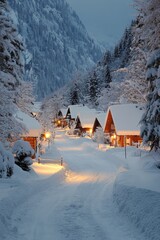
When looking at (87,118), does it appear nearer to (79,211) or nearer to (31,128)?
(31,128)

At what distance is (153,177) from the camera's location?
1606 cm

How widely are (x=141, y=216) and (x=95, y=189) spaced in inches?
380

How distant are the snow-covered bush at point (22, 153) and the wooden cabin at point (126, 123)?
2285 centimetres

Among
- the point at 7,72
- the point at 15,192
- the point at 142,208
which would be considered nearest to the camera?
the point at 142,208

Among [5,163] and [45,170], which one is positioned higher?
[5,163]

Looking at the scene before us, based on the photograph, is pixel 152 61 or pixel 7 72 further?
pixel 7 72

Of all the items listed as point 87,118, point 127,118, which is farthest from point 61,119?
point 127,118

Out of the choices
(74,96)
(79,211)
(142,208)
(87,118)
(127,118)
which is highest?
(74,96)

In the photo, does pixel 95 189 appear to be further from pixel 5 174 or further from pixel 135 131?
pixel 135 131

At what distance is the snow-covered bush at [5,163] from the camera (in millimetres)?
18256

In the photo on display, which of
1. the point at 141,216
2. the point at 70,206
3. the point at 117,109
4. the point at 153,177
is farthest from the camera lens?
the point at 117,109

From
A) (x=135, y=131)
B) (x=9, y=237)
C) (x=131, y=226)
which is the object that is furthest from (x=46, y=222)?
(x=135, y=131)

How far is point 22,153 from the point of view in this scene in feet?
76.6

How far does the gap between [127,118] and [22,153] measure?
26725 mm
